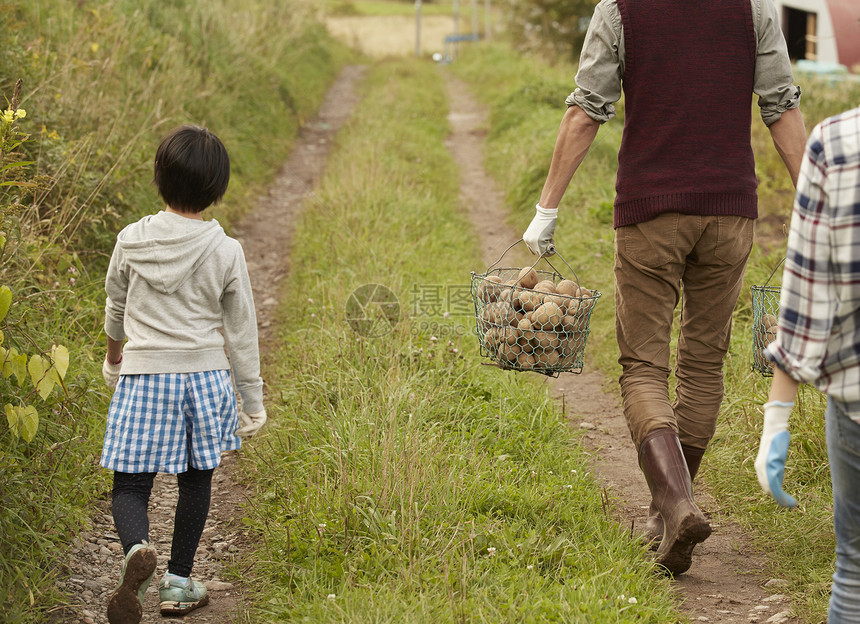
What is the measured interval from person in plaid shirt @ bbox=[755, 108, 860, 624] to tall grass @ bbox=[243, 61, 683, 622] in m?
0.88

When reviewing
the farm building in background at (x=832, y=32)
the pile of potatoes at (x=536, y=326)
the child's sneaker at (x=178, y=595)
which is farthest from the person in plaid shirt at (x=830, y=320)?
the farm building in background at (x=832, y=32)

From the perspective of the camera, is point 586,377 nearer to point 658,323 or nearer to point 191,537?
point 658,323

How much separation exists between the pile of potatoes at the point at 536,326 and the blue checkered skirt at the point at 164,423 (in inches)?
42.1

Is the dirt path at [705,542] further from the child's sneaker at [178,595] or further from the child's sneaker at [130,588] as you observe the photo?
the child's sneaker at [130,588]

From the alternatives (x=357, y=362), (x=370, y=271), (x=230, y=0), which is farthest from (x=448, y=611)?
(x=230, y=0)

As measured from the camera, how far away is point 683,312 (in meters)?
3.41

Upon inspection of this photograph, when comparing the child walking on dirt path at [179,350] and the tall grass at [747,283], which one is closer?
the child walking on dirt path at [179,350]

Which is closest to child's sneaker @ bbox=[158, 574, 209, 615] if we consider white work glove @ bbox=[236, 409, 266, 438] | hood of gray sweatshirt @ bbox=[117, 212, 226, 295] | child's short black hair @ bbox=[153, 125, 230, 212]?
white work glove @ bbox=[236, 409, 266, 438]

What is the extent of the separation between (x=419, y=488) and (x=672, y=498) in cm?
94

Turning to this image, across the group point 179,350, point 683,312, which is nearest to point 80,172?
point 179,350

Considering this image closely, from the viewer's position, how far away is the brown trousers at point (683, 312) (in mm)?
3156

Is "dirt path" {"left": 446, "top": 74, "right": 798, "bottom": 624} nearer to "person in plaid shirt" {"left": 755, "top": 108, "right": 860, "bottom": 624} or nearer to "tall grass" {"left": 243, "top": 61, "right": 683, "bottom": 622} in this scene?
"tall grass" {"left": 243, "top": 61, "right": 683, "bottom": 622}

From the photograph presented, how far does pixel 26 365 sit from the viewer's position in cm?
305

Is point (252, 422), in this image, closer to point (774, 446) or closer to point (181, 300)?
point (181, 300)
